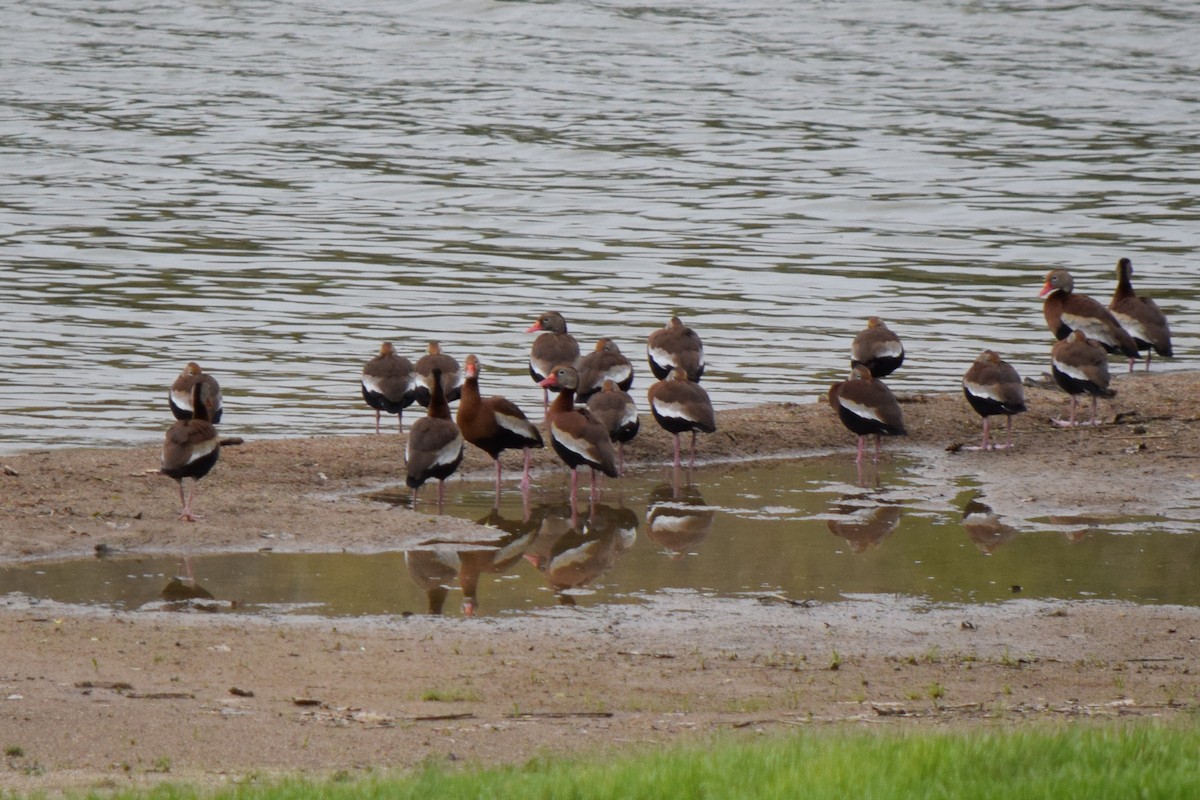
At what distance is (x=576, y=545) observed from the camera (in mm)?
12734

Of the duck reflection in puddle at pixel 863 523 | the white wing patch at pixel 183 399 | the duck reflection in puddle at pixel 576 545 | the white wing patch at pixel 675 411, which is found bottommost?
the duck reflection in puddle at pixel 576 545

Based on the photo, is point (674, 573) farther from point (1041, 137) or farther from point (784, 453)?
point (1041, 137)

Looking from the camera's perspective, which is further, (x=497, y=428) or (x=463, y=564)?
(x=497, y=428)

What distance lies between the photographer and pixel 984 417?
16.3 metres

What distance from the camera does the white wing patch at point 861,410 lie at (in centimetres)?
1549

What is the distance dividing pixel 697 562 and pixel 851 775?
5457 mm

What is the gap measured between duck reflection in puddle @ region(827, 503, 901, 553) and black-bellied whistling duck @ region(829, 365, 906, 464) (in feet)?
5.29

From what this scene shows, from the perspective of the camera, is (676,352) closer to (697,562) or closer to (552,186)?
(697,562)

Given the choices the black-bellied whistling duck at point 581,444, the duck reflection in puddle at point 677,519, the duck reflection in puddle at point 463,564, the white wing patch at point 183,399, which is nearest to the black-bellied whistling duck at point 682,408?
the duck reflection in puddle at point 677,519

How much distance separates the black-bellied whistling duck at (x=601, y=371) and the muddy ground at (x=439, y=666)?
3690mm

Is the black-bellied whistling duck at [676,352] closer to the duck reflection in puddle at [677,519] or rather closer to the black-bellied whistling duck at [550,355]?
the black-bellied whistling duck at [550,355]

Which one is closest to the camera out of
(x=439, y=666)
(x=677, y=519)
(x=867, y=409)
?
(x=439, y=666)

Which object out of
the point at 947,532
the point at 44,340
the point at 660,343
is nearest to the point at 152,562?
the point at 947,532

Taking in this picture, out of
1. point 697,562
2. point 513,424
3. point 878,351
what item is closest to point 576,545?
point 697,562
